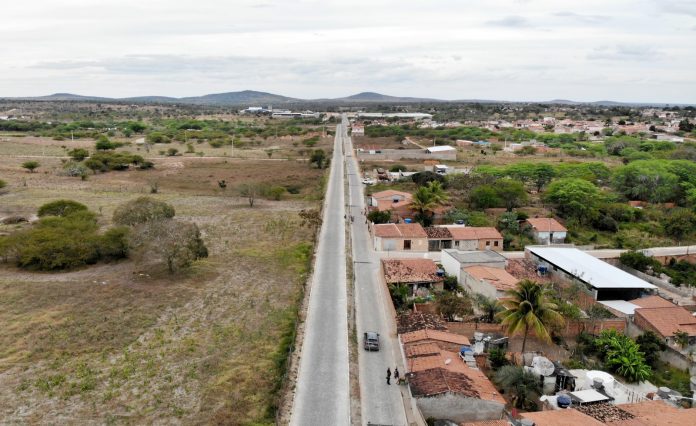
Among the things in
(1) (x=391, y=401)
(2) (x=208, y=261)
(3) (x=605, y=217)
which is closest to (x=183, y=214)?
(2) (x=208, y=261)

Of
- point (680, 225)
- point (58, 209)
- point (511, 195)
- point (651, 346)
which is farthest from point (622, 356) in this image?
point (58, 209)

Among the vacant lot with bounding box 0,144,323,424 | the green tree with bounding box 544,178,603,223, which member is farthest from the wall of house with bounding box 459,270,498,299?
the green tree with bounding box 544,178,603,223

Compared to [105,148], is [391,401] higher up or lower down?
lower down

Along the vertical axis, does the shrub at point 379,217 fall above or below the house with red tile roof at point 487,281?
above

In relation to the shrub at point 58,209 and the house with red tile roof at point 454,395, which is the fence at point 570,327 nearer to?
the house with red tile roof at point 454,395

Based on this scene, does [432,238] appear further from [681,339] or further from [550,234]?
[681,339]

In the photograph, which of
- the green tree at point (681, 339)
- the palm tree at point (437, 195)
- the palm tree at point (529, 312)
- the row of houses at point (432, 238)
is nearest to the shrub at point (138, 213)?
the row of houses at point (432, 238)

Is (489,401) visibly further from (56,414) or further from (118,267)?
(118,267)
